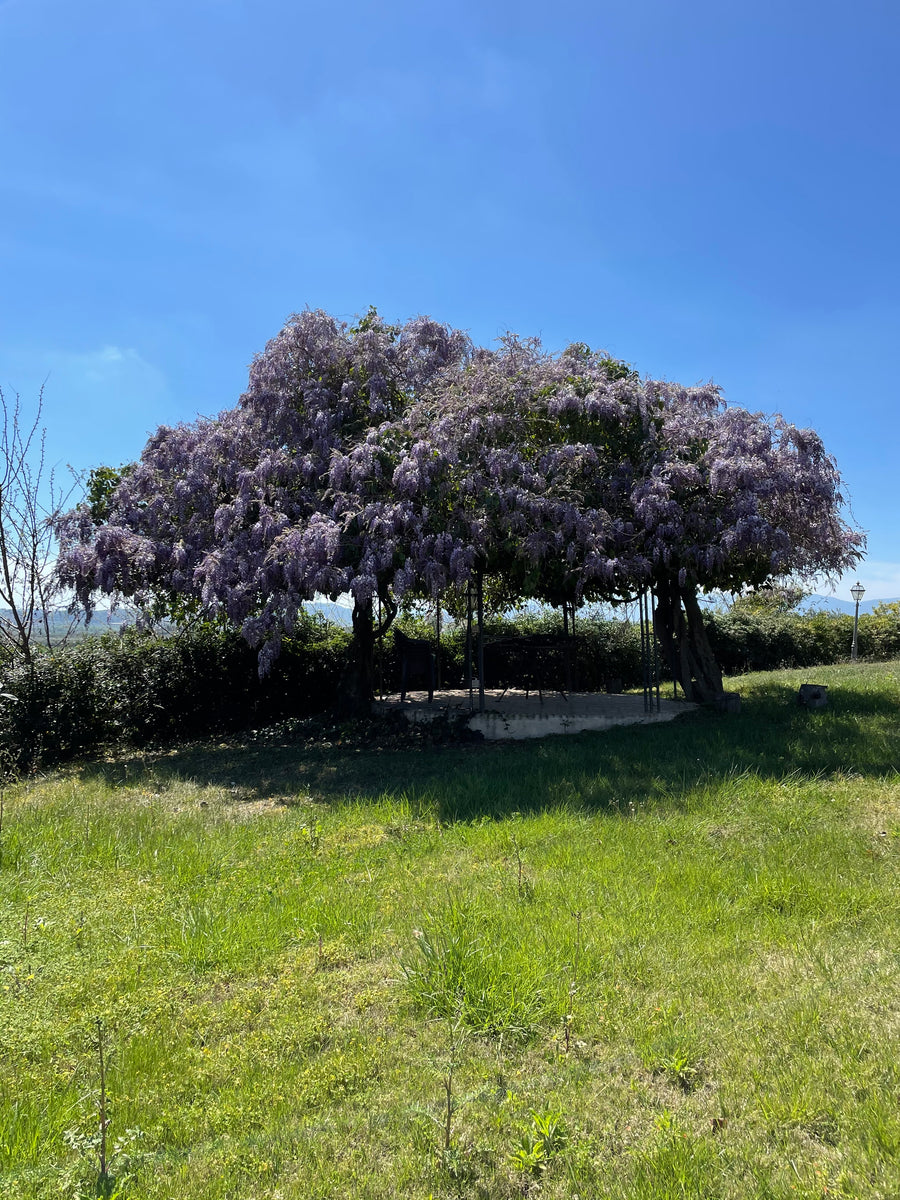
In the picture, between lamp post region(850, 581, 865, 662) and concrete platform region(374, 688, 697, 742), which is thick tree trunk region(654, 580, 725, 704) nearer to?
concrete platform region(374, 688, 697, 742)

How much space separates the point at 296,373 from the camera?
1017 cm

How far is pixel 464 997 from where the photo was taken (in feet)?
10.5

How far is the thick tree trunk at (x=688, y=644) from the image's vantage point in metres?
11.1

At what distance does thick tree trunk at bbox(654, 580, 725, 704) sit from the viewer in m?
11.1

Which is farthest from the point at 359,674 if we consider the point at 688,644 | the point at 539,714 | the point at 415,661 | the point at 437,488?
the point at 688,644

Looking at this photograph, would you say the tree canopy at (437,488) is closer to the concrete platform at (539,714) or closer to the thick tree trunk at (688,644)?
the thick tree trunk at (688,644)

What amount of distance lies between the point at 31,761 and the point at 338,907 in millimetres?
7138

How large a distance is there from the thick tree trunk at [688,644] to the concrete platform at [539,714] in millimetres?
351

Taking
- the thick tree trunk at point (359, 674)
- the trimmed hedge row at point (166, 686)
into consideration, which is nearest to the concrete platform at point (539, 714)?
the thick tree trunk at point (359, 674)

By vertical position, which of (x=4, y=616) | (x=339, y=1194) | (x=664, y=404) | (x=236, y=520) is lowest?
Result: (x=339, y=1194)

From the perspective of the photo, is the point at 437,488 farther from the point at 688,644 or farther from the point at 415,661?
the point at 688,644

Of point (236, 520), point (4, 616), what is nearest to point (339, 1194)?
point (236, 520)

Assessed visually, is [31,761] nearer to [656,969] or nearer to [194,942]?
[194,942]

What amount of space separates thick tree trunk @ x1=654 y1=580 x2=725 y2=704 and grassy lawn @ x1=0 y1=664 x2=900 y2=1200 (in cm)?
494
